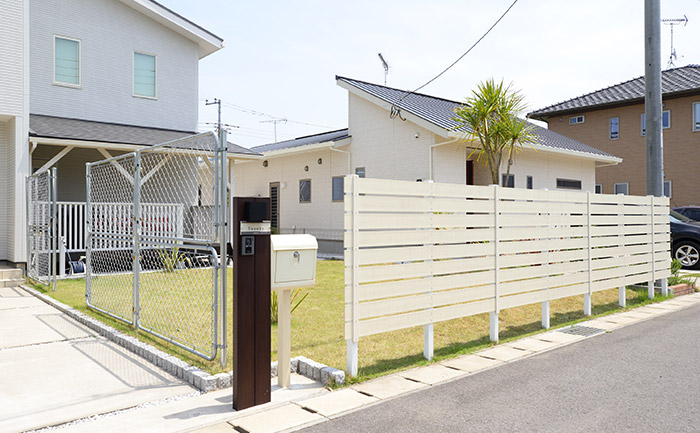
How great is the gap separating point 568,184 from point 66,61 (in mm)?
14538

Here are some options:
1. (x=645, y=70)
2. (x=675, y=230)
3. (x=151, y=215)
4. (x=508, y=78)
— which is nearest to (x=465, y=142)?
(x=508, y=78)

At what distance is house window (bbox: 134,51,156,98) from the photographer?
12.7 metres

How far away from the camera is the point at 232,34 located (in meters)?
14.4

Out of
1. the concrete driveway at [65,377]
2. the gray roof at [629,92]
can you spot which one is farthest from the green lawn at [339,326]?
the gray roof at [629,92]

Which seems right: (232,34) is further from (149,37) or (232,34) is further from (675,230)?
(675,230)

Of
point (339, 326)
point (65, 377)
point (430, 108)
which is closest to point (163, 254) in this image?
point (339, 326)

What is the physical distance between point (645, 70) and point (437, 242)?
6.59 m

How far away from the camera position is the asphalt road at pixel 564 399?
10.3 feet

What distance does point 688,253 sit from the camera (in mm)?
11719

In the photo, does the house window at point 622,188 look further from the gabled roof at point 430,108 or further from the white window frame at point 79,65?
the white window frame at point 79,65

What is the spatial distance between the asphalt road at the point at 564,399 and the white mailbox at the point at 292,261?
1043 mm

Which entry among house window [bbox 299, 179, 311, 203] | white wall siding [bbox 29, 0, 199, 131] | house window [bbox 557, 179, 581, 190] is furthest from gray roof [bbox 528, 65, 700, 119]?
white wall siding [bbox 29, 0, 199, 131]

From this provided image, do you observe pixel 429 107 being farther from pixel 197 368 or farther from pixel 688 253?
pixel 197 368

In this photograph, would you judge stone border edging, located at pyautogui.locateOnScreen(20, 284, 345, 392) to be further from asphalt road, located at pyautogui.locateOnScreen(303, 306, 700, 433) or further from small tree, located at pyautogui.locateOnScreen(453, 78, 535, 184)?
small tree, located at pyautogui.locateOnScreen(453, 78, 535, 184)
